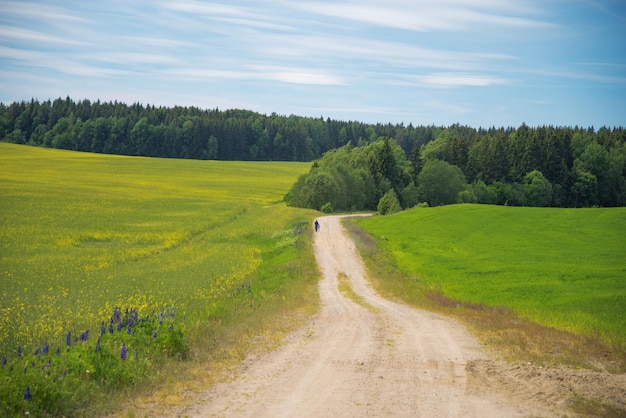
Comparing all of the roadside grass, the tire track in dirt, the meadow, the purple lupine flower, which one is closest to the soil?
the tire track in dirt

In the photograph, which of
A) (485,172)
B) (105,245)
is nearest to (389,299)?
(105,245)

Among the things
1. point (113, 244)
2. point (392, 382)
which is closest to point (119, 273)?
point (113, 244)

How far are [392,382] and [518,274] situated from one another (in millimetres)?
23936

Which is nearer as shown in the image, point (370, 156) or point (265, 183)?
point (370, 156)

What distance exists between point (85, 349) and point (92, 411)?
244 cm

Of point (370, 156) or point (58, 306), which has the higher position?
point (370, 156)

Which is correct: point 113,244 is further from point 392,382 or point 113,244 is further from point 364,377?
point 392,382

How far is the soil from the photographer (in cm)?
1130

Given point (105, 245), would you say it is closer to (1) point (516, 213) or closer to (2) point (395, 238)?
(2) point (395, 238)

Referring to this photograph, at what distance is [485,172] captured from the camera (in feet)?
389

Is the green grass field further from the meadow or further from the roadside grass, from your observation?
the meadow

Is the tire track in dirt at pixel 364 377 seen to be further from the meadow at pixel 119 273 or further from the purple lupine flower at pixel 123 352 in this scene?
the meadow at pixel 119 273

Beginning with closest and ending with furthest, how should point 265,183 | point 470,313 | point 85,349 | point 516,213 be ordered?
1. point 85,349
2. point 470,313
3. point 516,213
4. point 265,183

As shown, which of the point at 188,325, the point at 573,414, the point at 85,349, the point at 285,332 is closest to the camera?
the point at 573,414
